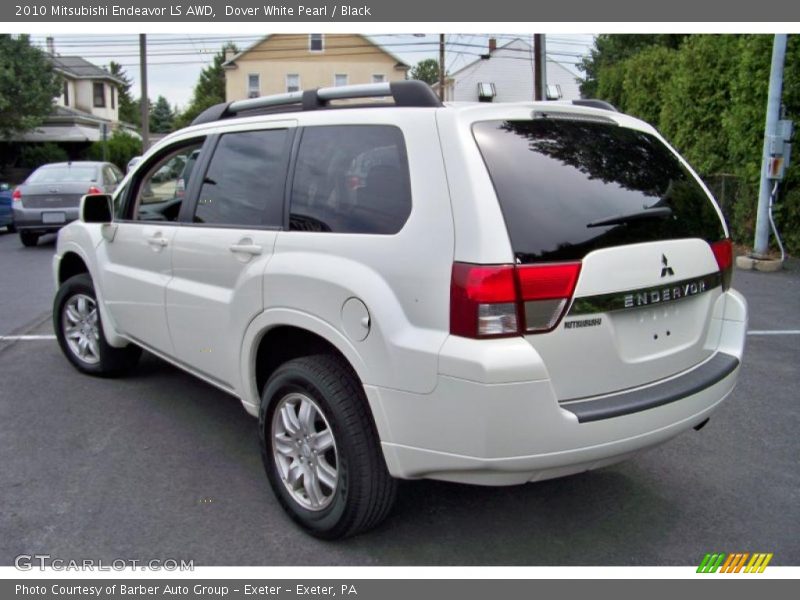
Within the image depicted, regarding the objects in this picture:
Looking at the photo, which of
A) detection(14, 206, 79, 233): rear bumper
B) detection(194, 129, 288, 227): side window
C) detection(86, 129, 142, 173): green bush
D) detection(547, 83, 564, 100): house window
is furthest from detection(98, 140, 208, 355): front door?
detection(86, 129, 142, 173): green bush

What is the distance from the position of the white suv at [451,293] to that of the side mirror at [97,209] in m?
1.35

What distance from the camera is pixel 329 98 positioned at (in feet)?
11.4

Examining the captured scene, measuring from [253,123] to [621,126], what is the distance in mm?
1852

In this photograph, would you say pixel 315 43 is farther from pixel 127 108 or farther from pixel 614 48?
pixel 127 108

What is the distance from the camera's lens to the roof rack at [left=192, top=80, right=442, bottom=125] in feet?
9.89

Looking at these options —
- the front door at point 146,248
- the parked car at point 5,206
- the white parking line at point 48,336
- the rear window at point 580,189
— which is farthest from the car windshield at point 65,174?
the rear window at point 580,189

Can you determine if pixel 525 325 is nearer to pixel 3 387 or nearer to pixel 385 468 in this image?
pixel 385 468

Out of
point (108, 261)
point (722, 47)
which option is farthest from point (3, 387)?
point (722, 47)

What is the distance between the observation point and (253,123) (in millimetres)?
3822

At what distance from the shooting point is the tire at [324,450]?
295 centimetres

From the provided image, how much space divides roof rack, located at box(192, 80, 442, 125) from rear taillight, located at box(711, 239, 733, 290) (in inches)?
58.9

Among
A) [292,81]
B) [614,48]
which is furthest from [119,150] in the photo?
[614,48]

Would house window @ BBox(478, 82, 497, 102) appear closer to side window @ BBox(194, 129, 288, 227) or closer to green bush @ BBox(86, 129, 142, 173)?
side window @ BBox(194, 129, 288, 227)

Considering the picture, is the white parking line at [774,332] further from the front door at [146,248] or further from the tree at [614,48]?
the tree at [614,48]
